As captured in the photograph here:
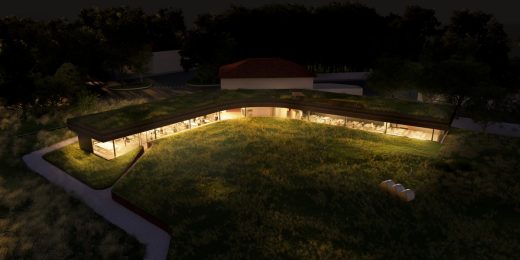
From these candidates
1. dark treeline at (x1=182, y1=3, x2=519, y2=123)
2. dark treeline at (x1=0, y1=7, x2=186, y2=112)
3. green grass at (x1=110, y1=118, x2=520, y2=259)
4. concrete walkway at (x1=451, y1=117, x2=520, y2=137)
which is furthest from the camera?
dark treeline at (x1=182, y1=3, x2=519, y2=123)

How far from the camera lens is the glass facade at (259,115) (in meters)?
32.5

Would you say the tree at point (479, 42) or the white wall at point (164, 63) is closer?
the tree at point (479, 42)

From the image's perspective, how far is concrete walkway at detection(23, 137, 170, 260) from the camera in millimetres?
20406

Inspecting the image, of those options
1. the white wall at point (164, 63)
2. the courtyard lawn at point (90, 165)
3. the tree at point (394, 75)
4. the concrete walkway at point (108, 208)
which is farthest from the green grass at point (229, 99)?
the white wall at point (164, 63)

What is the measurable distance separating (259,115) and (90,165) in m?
20.1

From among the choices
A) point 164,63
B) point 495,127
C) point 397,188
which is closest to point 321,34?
point 164,63

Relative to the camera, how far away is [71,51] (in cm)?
5609

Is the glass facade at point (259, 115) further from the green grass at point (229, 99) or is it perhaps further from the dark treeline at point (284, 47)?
the dark treeline at point (284, 47)

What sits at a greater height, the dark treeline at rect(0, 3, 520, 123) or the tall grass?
the dark treeline at rect(0, 3, 520, 123)

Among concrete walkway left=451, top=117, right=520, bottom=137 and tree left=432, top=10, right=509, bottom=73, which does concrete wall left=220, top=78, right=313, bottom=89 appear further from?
tree left=432, top=10, right=509, bottom=73

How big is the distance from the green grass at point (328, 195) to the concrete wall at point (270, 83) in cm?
1460

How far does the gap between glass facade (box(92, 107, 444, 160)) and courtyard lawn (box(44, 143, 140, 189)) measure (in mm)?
928

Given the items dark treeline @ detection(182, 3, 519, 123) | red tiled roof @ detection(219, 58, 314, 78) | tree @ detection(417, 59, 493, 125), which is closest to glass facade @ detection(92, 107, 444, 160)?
tree @ detection(417, 59, 493, 125)

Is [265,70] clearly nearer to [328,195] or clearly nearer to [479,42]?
[328,195]
